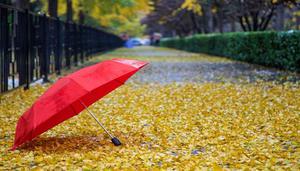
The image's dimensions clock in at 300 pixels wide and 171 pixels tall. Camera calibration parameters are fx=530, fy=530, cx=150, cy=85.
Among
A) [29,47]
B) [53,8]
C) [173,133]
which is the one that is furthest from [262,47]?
[173,133]

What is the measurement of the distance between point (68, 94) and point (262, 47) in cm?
1602

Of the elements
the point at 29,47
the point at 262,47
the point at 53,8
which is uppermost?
the point at 53,8

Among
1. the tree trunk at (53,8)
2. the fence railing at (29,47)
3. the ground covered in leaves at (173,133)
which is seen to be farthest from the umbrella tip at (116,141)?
the tree trunk at (53,8)

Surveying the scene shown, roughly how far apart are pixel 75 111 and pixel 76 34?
16.2 metres

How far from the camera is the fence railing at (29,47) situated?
412 inches

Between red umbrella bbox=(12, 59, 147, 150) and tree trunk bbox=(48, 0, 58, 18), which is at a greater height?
tree trunk bbox=(48, 0, 58, 18)

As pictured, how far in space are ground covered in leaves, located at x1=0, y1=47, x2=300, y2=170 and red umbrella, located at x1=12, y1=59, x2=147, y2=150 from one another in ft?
0.96

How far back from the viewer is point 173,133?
705 centimetres

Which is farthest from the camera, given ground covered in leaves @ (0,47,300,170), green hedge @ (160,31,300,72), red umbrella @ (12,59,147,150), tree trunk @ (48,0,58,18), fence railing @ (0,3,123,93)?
tree trunk @ (48,0,58,18)

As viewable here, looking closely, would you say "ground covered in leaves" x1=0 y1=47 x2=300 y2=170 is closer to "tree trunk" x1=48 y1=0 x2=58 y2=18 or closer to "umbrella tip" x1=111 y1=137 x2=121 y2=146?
"umbrella tip" x1=111 y1=137 x2=121 y2=146

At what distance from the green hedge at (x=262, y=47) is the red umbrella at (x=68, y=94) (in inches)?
448

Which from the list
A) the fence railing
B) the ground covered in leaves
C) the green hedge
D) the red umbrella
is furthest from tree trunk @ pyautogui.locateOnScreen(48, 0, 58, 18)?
the red umbrella

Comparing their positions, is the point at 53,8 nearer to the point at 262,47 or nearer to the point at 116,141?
the point at 262,47

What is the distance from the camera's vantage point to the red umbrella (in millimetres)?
5840
